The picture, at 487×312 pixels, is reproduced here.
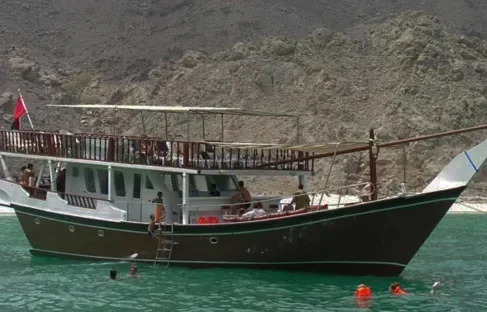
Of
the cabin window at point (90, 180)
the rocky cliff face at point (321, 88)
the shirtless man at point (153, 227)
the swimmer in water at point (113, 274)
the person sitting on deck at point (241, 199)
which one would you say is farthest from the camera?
the rocky cliff face at point (321, 88)

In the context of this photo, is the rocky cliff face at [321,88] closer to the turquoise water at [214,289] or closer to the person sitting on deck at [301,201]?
the turquoise water at [214,289]

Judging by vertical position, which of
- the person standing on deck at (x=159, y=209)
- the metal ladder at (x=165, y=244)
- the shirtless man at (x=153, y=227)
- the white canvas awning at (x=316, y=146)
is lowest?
the metal ladder at (x=165, y=244)

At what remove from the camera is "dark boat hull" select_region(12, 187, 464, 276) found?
936 inches

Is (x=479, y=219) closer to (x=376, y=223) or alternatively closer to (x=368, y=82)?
(x=368, y=82)

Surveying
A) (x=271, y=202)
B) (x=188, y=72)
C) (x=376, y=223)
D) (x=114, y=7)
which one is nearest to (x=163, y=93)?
(x=188, y=72)

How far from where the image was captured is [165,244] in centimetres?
2644

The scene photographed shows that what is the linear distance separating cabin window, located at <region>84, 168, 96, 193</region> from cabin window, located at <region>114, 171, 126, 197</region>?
919 millimetres

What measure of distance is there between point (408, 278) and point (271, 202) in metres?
5.06

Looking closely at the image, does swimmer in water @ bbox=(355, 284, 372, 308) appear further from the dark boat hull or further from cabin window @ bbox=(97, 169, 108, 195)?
cabin window @ bbox=(97, 169, 108, 195)

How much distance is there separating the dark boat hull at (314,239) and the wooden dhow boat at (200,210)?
3cm

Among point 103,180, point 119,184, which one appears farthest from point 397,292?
point 103,180

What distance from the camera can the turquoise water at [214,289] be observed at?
21.8 m

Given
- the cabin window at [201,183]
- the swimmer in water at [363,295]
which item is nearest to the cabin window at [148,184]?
the cabin window at [201,183]

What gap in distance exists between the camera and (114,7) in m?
88.2
